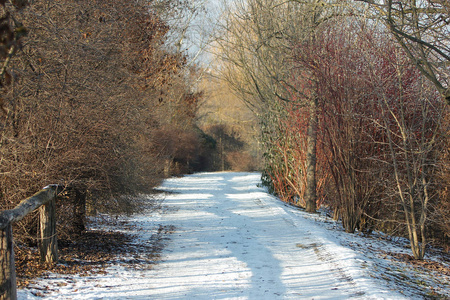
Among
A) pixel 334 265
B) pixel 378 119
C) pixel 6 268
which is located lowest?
pixel 334 265

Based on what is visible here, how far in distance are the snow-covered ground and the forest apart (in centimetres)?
97

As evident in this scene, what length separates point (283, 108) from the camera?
14.6 meters

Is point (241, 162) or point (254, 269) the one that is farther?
point (241, 162)

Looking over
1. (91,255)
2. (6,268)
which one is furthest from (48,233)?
(6,268)

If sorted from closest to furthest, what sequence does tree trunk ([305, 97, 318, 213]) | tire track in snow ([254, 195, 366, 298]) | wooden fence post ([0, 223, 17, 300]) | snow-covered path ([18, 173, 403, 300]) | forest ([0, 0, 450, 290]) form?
wooden fence post ([0, 223, 17, 300]), snow-covered path ([18, 173, 403, 300]), tire track in snow ([254, 195, 366, 298]), forest ([0, 0, 450, 290]), tree trunk ([305, 97, 318, 213])

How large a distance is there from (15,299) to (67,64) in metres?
3.40

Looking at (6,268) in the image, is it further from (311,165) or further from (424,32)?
(311,165)

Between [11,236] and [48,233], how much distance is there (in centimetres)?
145

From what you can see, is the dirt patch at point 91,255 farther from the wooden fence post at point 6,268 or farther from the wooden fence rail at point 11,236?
the wooden fence post at point 6,268

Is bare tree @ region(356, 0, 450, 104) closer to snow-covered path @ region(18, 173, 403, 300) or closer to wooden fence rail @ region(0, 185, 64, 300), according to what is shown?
snow-covered path @ region(18, 173, 403, 300)

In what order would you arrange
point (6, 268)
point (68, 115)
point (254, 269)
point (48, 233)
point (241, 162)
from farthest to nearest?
point (241, 162), point (68, 115), point (254, 269), point (48, 233), point (6, 268)

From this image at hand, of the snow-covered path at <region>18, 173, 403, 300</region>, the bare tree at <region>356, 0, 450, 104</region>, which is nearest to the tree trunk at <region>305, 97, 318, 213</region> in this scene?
the snow-covered path at <region>18, 173, 403, 300</region>

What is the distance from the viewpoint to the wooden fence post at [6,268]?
402 cm

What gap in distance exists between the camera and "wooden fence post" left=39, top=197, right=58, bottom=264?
5.63 meters
